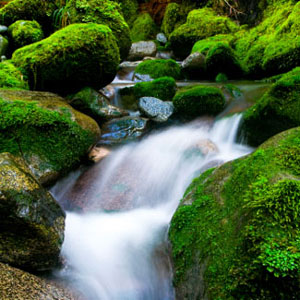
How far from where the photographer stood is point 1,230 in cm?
245

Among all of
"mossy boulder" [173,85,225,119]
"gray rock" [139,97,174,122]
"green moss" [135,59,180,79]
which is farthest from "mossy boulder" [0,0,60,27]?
"mossy boulder" [173,85,225,119]

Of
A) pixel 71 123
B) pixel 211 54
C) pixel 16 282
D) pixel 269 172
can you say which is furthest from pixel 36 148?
pixel 211 54

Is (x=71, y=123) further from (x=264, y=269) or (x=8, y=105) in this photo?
(x=264, y=269)

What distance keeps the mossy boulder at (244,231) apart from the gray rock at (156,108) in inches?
139

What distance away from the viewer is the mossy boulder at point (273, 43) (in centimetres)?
854

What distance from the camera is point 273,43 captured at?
9500 millimetres

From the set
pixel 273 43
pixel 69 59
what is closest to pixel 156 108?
pixel 69 59

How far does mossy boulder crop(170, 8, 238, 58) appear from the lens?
44.4ft

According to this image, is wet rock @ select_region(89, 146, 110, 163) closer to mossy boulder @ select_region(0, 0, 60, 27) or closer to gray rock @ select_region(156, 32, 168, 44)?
mossy boulder @ select_region(0, 0, 60, 27)

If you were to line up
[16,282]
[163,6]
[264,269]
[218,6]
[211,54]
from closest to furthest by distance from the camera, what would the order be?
[264,269] < [16,282] < [211,54] < [218,6] < [163,6]

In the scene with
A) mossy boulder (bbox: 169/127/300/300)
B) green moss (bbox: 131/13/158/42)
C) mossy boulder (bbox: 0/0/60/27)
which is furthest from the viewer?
green moss (bbox: 131/13/158/42)

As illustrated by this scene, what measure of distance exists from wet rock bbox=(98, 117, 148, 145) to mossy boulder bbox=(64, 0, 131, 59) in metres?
3.55

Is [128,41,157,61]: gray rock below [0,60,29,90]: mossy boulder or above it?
below

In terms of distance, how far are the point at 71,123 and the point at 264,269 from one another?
3.79 metres
